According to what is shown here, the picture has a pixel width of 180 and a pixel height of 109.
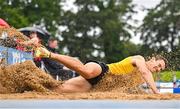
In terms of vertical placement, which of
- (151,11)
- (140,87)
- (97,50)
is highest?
(151,11)

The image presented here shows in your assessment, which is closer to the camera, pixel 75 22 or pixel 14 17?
pixel 14 17

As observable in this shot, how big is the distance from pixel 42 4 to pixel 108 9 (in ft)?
34.2

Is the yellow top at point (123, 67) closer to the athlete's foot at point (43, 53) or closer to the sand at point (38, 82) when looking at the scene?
the sand at point (38, 82)

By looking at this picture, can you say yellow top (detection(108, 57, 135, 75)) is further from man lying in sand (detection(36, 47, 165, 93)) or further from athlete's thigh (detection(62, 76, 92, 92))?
athlete's thigh (detection(62, 76, 92, 92))

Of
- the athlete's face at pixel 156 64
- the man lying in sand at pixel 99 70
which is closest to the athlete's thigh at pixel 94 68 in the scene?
the man lying in sand at pixel 99 70

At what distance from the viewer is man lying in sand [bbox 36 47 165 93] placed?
8195 millimetres

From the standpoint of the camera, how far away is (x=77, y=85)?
849 centimetres

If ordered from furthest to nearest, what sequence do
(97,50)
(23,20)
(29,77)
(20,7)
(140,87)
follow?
(97,50)
(20,7)
(23,20)
(140,87)
(29,77)

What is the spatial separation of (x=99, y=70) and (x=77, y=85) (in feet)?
1.24

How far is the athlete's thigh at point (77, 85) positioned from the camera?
834 cm

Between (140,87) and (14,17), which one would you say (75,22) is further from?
(140,87)

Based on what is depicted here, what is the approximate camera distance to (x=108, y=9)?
2389 inches

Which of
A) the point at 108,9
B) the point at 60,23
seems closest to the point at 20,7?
the point at 60,23

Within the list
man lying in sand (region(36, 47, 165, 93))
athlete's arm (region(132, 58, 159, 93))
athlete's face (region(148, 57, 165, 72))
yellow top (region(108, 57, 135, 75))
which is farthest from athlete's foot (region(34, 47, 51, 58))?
athlete's face (region(148, 57, 165, 72))
